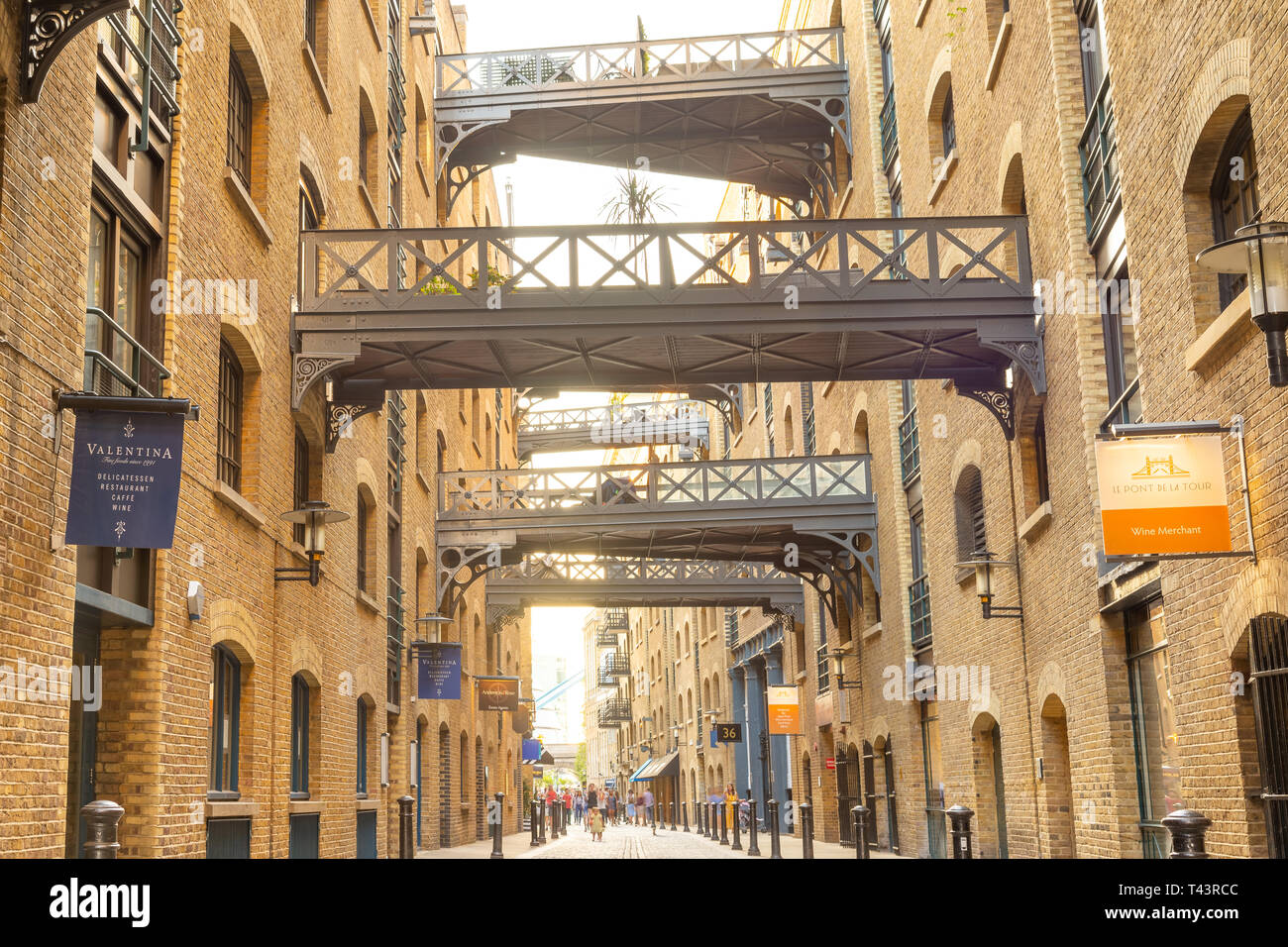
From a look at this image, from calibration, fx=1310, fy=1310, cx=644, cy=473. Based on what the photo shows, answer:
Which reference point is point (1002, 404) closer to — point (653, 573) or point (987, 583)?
point (987, 583)

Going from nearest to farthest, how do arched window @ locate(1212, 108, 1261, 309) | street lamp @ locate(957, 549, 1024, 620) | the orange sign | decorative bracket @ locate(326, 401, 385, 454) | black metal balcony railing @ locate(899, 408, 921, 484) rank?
1. arched window @ locate(1212, 108, 1261, 309)
2. street lamp @ locate(957, 549, 1024, 620)
3. decorative bracket @ locate(326, 401, 385, 454)
4. black metal balcony railing @ locate(899, 408, 921, 484)
5. the orange sign

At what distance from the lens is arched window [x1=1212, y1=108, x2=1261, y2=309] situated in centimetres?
838

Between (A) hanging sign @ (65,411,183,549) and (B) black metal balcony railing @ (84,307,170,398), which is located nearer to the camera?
(A) hanging sign @ (65,411,183,549)

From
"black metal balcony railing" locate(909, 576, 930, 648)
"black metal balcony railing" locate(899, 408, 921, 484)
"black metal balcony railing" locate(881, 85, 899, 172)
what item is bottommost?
"black metal balcony railing" locate(909, 576, 930, 648)

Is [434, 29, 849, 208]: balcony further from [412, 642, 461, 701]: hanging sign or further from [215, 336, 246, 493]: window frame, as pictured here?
[215, 336, 246, 493]: window frame

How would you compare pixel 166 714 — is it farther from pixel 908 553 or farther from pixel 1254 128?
pixel 908 553

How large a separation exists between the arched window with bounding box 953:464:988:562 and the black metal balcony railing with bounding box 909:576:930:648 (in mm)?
2193

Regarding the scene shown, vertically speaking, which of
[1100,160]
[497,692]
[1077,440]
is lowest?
[497,692]

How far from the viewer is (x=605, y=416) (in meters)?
41.6

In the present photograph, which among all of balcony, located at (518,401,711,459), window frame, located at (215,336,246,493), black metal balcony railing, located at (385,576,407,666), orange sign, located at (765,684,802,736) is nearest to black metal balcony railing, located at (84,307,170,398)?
window frame, located at (215,336,246,493)

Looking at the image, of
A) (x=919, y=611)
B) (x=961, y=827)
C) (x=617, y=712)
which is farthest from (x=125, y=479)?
(x=617, y=712)

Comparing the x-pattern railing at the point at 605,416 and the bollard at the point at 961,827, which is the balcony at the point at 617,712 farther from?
the bollard at the point at 961,827

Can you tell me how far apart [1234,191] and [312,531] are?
28.8ft

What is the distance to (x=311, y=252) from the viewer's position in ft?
49.7
